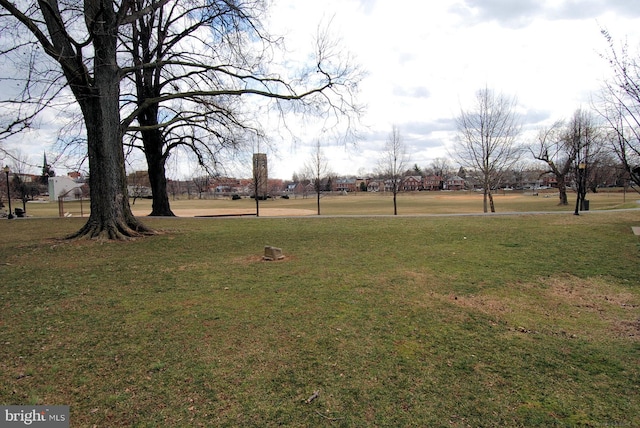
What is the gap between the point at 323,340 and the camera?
14.1ft

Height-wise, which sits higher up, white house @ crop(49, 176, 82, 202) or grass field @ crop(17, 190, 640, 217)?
white house @ crop(49, 176, 82, 202)

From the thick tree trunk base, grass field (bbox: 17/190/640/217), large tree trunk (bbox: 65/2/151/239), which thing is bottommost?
grass field (bbox: 17/190/640/217)

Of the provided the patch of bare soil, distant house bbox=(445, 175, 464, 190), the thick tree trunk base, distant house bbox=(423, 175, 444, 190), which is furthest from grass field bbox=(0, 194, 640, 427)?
distant house bbox=(445, 175, 464, 190)

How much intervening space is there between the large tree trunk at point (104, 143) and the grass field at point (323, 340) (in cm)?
249

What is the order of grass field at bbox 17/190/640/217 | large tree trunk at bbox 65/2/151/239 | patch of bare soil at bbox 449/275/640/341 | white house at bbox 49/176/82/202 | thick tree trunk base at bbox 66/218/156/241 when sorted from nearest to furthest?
patch of bare soil at bbox 449/275/640/341 < large tree trunk at bbox 65/2/151/239 < thick tree trunk base at bbox 66/218/156/241 < grass field at bbox 17/190/640/217 < white house at bbox 49/176/82/202

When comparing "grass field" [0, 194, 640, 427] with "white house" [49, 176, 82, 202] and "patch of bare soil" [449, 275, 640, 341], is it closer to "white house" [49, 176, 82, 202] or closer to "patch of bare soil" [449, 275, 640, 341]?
"patch of bare soil" [449, 275, 640, 341]

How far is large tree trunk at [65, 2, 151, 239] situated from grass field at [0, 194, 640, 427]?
8.16 feet

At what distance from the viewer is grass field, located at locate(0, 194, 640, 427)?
9.83 feet

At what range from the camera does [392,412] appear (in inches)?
115

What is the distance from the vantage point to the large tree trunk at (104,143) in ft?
36.5

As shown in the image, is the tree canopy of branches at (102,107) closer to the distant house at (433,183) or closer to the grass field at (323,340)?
the grass field at (323,340)

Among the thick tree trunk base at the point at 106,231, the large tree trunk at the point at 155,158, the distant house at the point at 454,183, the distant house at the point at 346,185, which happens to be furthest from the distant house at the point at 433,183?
the thick tree trunk base at the point at 106,231

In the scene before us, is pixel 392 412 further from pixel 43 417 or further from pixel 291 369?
pixel 43 417

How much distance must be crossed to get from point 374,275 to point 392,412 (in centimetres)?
468
